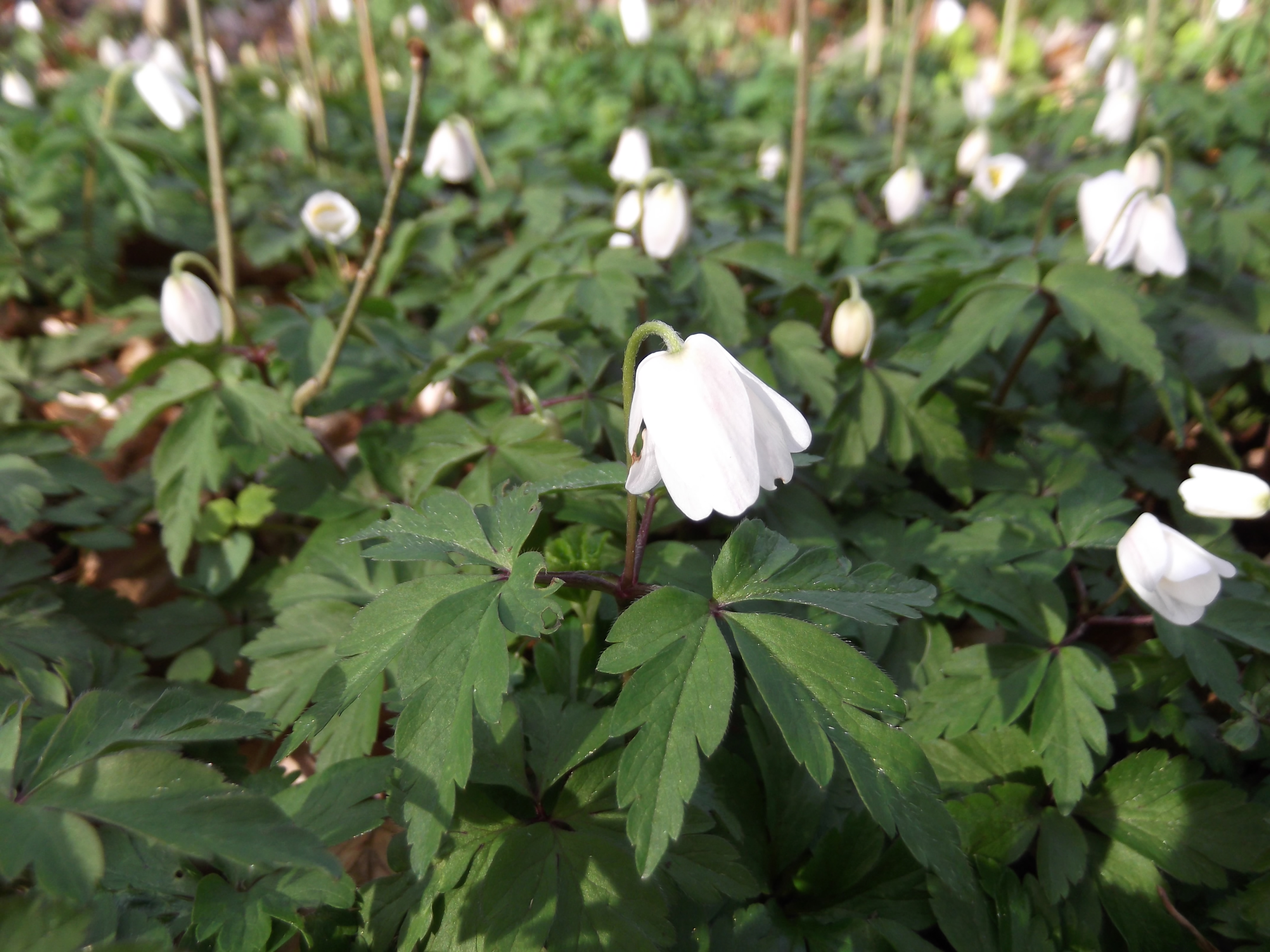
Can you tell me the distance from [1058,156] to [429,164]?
3.34 meters

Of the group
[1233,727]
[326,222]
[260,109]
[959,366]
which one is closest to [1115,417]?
[959,366]

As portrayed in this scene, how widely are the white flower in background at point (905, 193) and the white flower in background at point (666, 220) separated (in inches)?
49.4

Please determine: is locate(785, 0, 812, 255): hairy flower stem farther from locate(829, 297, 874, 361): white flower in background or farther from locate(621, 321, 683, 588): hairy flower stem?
locate(621, 321, 683, 588): hairy flower stem

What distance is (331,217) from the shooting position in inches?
113

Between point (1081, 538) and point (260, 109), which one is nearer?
point (1081, 538)

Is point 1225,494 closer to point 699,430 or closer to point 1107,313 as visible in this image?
point 1107,313

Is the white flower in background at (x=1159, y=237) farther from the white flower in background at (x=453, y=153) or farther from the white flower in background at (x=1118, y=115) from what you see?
the white flower in background at (x=453, y=153)

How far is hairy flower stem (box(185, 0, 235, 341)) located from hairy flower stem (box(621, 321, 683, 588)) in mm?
1477

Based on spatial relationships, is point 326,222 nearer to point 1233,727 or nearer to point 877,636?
point 877,636

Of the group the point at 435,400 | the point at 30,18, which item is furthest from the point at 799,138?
the point at 30,18

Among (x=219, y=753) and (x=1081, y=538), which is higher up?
(x=1081, y=538)

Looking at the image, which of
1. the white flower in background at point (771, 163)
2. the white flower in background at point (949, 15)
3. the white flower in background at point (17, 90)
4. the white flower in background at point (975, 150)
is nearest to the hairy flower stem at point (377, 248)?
the white flower in background at point (771, 163)

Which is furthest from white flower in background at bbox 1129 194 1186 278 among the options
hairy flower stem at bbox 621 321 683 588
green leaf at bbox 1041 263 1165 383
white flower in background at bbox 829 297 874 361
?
hairy flower stem at bbox 621 321 683 588

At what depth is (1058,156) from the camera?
13.5ft
